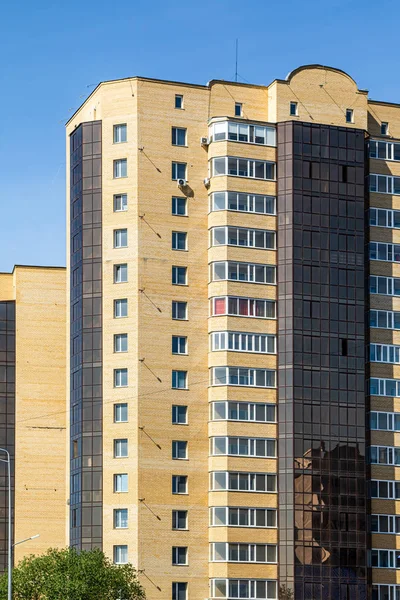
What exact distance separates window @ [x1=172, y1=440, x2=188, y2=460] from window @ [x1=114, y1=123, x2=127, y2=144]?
78.1ft

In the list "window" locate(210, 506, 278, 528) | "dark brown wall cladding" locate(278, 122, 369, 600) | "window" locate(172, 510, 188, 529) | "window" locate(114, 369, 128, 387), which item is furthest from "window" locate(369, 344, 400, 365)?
"window" locate(114, 369, 128, 387)

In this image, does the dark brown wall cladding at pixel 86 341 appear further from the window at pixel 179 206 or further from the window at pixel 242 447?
the window at pixel 242 447

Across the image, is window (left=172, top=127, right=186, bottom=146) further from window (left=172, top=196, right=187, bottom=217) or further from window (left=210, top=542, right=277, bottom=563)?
window (left=210, top=542, right=277, bottom=563)

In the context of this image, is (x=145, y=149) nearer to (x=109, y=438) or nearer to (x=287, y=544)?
(x=109, y=438)

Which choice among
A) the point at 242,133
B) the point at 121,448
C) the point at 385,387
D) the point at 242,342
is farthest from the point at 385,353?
the point at 121,448

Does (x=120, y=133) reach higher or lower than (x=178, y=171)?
higher

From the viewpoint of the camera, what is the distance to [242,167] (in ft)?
351

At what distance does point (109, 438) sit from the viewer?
10406 cm

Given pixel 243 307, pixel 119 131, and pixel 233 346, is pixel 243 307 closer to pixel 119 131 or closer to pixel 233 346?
pixel 233 346

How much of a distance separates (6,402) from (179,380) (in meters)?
21.6

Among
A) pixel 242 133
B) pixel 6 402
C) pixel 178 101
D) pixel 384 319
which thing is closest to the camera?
pixel 242 133

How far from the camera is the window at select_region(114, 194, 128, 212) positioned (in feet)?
349

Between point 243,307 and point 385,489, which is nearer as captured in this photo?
point 243,307

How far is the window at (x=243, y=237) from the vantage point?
105625mm
